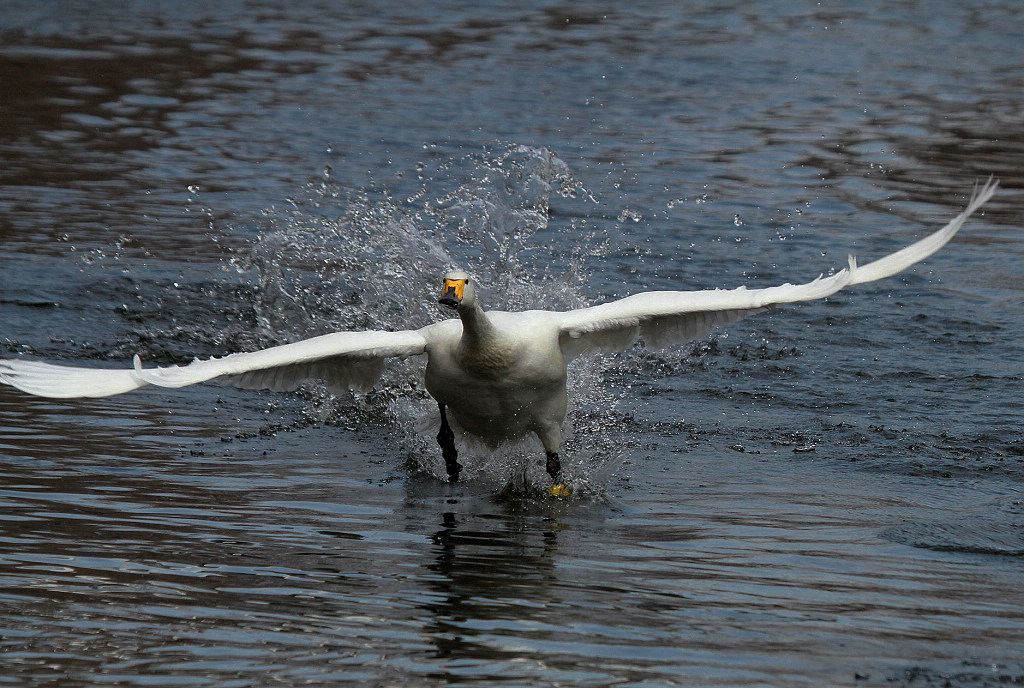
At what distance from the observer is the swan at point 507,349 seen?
784cm

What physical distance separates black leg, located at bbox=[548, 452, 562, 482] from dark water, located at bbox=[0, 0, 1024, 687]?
→ 0.52 feet

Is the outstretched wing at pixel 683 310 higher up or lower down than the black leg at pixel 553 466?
higher up

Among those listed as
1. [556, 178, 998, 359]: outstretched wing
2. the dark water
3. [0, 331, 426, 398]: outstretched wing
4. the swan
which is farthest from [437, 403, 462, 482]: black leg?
[556, 178, 998, 359]: outstretched wing

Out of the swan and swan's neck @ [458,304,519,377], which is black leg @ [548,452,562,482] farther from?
swan's neck @ [458,304,519,377]

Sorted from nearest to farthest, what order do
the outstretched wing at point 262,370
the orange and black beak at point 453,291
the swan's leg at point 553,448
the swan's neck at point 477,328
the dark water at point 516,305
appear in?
1. the dark water at point 516,305
2. the outstretched wing at point 262,370
3. the orange and black beak at point 453,291
4. the swan's neck at point 477,328
5. the swan's leg at point 553,448

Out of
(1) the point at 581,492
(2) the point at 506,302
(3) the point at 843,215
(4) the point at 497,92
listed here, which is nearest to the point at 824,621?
(1) the point at 581,492

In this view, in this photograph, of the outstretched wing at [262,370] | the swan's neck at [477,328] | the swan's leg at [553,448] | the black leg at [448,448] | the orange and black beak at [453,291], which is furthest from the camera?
the black leg at [448,448]

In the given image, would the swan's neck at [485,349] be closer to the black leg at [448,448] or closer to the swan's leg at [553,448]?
the swan's leg at [553,448]

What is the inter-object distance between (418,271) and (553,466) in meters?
3.61

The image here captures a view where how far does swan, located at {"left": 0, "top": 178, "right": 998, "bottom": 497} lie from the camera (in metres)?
7.84

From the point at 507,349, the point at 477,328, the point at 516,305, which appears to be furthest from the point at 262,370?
the point at 516,305

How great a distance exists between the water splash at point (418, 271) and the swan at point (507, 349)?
A: 456 millimetres

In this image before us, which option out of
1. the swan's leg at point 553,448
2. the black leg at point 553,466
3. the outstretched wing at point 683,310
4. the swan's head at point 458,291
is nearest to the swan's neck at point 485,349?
the swan's head at point 458,291

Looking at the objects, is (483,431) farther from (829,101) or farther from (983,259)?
(829,101)
